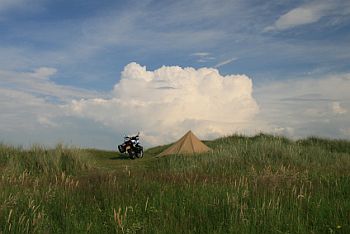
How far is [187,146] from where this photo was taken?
24.8 metres

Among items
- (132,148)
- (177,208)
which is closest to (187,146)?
(132,148)

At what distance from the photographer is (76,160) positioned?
17531 mm

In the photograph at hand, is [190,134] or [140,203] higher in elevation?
[190,134]

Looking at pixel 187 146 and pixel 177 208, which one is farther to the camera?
pixel 187 146

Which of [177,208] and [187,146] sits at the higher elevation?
[187,146]

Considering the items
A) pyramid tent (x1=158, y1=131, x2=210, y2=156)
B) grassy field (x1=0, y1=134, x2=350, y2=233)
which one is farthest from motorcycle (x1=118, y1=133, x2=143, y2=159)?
grassy field (x1=0, y1=134, x2=350, y2=233)

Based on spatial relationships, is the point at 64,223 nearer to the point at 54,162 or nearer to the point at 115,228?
the point at 115,228

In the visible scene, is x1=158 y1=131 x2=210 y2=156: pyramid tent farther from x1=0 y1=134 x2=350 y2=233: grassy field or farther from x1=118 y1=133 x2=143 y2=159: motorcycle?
x1=0 y1=134 x2=350 y2=233: grassy field

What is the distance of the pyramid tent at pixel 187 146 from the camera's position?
968 inches

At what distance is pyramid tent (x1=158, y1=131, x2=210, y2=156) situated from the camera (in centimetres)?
2459

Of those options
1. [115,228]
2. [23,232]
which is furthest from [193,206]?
[23,232]

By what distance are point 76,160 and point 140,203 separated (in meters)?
11.5

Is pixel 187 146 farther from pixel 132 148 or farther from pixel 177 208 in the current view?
pixel 177 208

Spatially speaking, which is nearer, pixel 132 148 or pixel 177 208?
pixel 177 208
